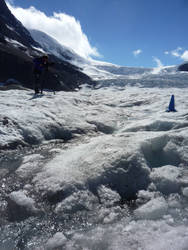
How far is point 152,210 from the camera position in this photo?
3.29 meters

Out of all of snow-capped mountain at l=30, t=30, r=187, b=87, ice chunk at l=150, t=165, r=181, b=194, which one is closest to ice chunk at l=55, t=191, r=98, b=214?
ice chunk at l=150, t=165, r=181, b=194

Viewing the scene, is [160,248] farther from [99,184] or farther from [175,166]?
[175,166]

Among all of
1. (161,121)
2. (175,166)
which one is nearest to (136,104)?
(161,121)

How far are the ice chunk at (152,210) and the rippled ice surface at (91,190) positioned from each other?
0.02 meters

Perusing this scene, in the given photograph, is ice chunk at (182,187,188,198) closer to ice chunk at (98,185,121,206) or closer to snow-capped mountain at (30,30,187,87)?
ice chunk at (98,185,121,206)

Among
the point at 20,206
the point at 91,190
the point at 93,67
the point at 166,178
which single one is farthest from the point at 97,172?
the point at 93,67

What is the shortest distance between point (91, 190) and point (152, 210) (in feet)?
3.72

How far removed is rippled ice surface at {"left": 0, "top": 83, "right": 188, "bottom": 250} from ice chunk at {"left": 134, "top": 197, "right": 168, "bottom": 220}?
16 millimetres

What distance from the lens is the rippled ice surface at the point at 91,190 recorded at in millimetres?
2773

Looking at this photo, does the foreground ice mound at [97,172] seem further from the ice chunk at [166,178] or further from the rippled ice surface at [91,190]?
the ice chunk at [166,178]

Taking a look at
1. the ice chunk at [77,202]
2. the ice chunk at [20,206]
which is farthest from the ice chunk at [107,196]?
the ice chunk at [20,206]

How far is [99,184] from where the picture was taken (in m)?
3.88

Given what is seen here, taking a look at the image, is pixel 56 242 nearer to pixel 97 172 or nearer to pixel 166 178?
pixel 97 172

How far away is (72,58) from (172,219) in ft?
453
